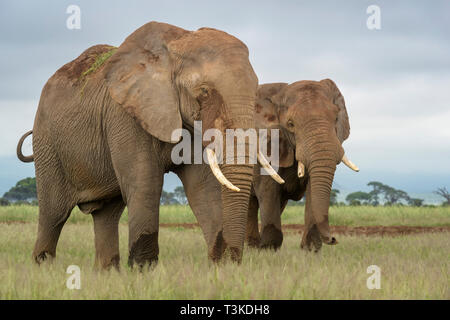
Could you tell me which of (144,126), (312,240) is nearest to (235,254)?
(144,126)

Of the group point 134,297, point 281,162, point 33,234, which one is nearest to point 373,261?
point 281,162

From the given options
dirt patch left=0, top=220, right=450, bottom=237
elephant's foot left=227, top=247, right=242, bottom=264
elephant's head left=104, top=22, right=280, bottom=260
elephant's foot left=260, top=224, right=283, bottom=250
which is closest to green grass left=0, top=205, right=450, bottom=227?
dirt patch left=0, top=220, right=450, bottom=237

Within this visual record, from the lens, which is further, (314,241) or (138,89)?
(314,241)

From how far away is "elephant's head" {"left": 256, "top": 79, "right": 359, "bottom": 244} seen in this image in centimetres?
907

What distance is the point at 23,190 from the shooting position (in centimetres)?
5094

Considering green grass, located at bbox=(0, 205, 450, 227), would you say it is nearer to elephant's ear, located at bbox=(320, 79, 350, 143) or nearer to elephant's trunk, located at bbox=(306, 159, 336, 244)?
elephant's ear, located at bbox=(320, 79, 350, 143)

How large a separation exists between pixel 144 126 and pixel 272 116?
3987 millimetres

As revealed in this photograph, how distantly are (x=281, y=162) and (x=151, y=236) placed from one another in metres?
3.77

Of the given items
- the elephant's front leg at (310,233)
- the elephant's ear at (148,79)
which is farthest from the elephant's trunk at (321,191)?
the elephant's ear at (148,79)

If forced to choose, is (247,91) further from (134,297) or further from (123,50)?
(134,297)

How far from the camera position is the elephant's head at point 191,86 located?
20.6ft

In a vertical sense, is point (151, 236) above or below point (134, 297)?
above
